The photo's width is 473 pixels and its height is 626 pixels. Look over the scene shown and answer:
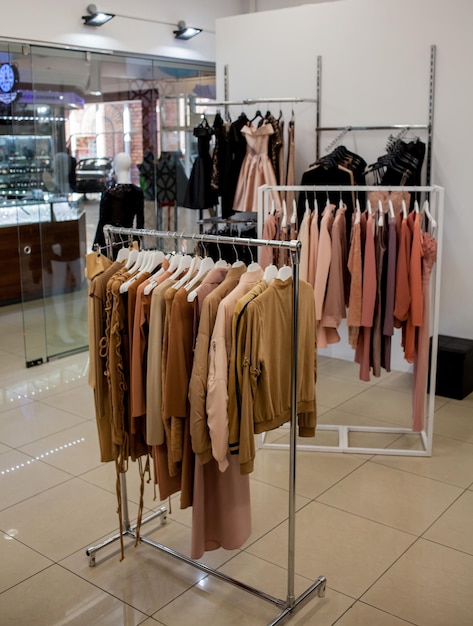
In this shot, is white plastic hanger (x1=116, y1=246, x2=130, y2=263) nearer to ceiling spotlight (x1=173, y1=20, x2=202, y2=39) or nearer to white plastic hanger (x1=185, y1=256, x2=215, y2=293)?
white plastic hanger (x1=185, y1=256, x2=215, y2=293)

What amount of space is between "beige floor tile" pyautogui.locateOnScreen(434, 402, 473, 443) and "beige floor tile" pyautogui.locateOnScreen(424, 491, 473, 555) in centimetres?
87

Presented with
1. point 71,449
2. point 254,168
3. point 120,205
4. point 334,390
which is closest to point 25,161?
point 120,205

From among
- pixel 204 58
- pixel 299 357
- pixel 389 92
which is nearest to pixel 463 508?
pixel 299 357

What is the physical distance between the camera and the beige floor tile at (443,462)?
13.0 ft

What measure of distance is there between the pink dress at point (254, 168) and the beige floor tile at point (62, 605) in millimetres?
3390

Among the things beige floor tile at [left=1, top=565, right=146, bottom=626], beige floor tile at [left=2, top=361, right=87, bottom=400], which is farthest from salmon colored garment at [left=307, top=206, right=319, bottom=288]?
beige floor tile at [left=2, top=361, right=87, bottom=400]

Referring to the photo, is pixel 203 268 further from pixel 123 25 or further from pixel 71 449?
pixel 123 25

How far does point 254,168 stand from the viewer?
563 centimetres

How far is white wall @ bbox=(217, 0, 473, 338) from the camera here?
5.12 m

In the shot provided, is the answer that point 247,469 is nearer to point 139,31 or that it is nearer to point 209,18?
point 139,31

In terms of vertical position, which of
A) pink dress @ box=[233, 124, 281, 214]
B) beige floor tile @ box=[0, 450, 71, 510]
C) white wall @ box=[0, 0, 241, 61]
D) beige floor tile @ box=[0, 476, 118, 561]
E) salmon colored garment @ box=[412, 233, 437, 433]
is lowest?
→ beige floor tile @ box=[0, 476, 118, 561]

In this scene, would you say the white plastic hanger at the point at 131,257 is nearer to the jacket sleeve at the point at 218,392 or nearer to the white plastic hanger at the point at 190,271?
the white plastic hanger at the point at 190,271

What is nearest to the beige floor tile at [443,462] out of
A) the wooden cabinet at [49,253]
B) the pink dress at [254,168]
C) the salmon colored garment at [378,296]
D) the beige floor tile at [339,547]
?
the salmon colored garment at [378,296]

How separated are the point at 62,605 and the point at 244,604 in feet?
2.40
